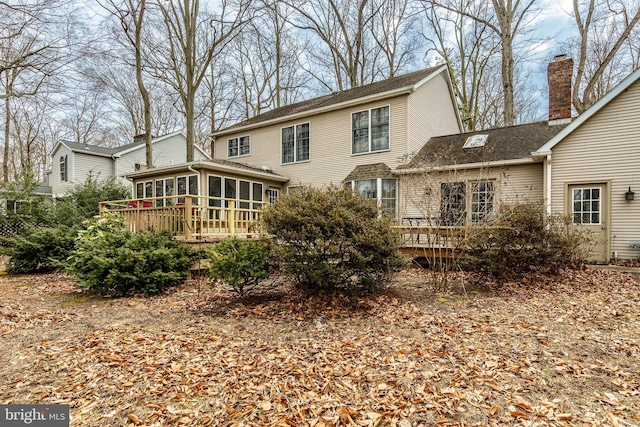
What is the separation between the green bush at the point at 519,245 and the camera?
20.3ft

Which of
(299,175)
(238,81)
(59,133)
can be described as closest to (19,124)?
(59,133)

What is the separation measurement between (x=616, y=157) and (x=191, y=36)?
1697 centimetres

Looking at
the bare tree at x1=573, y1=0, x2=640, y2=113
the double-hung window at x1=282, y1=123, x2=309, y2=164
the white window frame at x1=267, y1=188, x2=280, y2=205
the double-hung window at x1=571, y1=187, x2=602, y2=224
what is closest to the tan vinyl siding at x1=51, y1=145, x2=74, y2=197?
the white window frame at x1=267, y1=188, x2=280, y2=205

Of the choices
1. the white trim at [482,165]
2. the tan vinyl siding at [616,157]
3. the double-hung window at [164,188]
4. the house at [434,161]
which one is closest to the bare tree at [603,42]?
the house at [434,161]

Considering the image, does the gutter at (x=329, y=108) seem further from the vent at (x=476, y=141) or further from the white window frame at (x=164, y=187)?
the white window frame at (x=164, y=187)

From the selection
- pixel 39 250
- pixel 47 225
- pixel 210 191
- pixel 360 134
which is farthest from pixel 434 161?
pixel 47 225

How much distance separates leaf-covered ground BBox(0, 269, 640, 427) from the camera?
2.62 m

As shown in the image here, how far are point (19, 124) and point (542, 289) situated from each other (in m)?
34.7

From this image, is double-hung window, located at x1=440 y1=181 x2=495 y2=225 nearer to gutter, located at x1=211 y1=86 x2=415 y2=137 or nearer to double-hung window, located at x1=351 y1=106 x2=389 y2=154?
double-hung window, located at x1=351 y1=106 x2=389 y2=154

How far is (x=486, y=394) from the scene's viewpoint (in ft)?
9.22

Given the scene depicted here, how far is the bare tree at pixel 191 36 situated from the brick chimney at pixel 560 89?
1316cm

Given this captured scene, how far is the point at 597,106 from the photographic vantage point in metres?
8.75

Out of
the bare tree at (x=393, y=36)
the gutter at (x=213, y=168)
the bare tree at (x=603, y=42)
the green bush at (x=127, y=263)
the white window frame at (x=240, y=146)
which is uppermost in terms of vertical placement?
the bare tree at (x=393, y=36)
